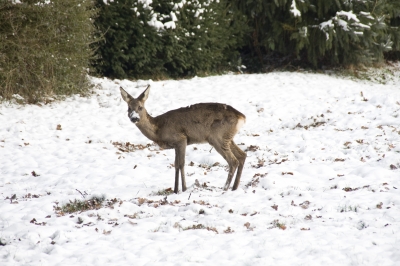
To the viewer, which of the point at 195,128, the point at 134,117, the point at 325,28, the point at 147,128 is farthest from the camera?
the point at 325,28

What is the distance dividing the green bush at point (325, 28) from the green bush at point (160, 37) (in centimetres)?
158

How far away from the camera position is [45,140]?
11.0m

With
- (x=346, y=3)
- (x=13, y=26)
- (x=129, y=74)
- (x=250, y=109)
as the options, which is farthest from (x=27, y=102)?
(x=346, y=3)

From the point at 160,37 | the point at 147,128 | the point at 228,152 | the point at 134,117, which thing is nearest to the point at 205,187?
the point at 228,152

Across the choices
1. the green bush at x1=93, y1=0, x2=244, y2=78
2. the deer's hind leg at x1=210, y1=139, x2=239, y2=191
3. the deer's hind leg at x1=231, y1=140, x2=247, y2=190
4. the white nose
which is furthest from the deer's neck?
the green bush at x1=93, y1=0, x2=244, y2=78

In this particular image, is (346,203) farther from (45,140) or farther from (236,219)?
(45,140)

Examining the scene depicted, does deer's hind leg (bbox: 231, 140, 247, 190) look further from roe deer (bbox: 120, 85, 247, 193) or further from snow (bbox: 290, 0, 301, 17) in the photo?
snow (bbox: 290, 0, 301, 17)

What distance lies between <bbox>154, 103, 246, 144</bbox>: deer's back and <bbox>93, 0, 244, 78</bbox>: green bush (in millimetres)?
7883

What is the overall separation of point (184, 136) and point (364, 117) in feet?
20.5

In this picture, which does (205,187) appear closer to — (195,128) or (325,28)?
(195,128)

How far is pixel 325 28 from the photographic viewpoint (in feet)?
Result: 57.6

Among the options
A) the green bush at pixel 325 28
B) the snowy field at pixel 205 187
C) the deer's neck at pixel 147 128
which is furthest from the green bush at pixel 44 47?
the green bush at pixel 325 28

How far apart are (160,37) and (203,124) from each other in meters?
8.92

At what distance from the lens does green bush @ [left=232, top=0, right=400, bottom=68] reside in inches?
693
